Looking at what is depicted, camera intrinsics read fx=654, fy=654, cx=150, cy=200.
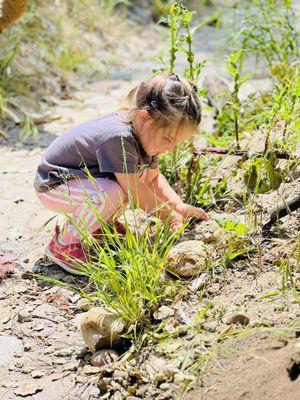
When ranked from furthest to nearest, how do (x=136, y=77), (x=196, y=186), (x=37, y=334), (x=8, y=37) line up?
(x=136, y=77), (x=8, y=37), (x=196, y=186), (x=37, y=334)

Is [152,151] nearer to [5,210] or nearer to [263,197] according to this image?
[263,197]

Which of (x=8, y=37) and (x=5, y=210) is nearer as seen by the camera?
(x=5, y=210)

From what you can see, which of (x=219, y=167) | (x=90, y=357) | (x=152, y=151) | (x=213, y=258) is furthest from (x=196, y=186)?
(x=90, y=357)

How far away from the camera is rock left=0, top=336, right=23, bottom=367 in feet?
7.70

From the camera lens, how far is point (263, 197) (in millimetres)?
2934

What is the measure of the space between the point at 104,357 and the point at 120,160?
2.95ft

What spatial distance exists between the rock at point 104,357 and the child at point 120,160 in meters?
0.52

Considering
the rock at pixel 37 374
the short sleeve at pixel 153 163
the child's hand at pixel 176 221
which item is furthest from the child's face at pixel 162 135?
the rock at pixel 37 374

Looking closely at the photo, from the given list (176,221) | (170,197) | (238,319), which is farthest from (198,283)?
(170,197)

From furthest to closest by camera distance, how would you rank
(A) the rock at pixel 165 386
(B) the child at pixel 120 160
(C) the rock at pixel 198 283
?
(B) the child at pixel 120 160 < (C) the rock at pixel 198 283 < (A) the rock at pixel 165 386

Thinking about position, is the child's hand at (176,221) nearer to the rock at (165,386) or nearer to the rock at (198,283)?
the rock at (198,283)

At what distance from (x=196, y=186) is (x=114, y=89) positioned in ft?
9.88

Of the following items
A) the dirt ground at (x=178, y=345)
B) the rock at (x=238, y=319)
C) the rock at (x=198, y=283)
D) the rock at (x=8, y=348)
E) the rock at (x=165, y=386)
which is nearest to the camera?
the dirt ground at (x=178, y=345)

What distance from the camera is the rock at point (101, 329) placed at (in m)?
2.23
